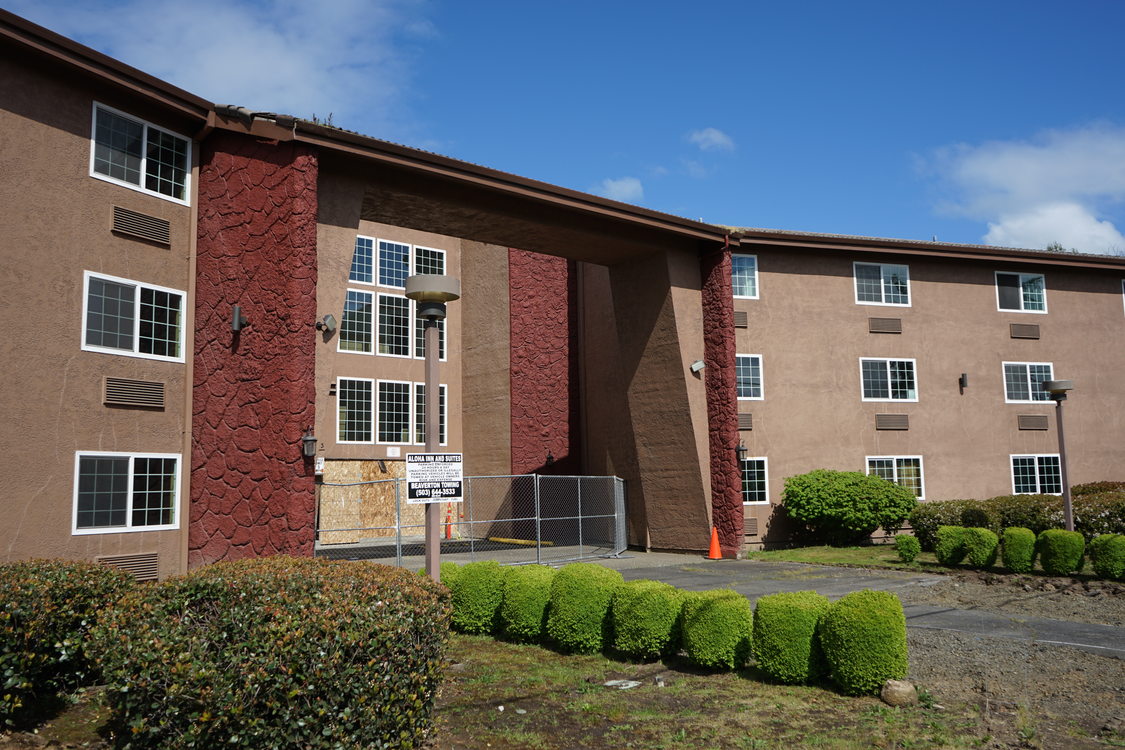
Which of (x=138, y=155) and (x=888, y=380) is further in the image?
(x=888, y=380)

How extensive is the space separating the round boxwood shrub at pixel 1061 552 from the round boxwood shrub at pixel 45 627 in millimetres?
14726

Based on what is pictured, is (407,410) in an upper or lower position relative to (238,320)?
lower

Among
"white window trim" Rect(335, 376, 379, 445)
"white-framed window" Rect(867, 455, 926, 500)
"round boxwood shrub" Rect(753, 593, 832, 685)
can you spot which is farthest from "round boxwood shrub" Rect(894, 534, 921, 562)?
"white window trim" Rect(335, 376, 379, 445)

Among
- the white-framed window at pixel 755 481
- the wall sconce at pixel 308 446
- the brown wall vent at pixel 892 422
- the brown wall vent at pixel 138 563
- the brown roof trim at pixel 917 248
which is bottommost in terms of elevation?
the brown wall vent at pixel 138 563

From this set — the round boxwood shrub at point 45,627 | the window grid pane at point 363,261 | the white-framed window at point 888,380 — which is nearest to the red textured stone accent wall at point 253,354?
the round boxwood shrub at point 45,627

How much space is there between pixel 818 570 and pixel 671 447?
5.44m

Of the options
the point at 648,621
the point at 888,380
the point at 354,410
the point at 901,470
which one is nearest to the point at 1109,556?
the point at 901,470

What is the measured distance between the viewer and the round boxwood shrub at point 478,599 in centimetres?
1105

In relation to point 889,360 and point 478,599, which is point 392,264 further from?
point 478,599

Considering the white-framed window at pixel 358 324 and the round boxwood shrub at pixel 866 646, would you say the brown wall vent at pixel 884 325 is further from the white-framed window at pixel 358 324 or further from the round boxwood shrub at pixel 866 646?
the round boxwood shrub at pixel 866 646

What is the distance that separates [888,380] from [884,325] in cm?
155

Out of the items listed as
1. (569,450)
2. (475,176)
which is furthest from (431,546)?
(569,450)

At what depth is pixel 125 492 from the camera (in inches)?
512

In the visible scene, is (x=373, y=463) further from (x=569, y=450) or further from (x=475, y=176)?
(x=475, y=176)
